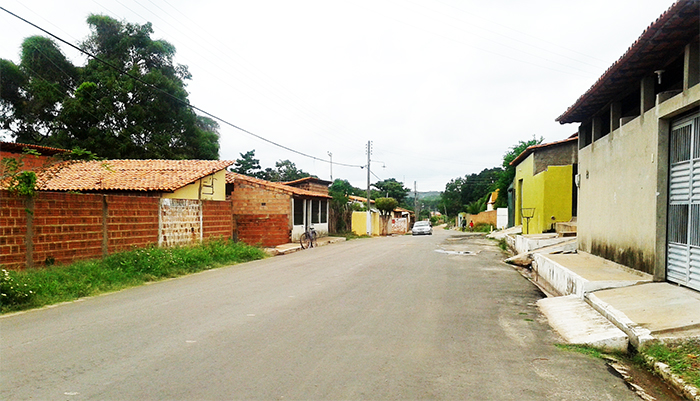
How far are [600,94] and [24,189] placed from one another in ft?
41.6

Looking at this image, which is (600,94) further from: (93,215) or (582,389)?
(93,215)

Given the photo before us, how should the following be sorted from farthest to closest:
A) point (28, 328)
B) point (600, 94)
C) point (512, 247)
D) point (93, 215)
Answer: point (512, 247) → point (93, 215) → point (600, 94) → point (28, 328)

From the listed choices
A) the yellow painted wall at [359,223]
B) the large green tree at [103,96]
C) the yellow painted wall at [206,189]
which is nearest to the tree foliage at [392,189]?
the yellow painted wall at [359,223]

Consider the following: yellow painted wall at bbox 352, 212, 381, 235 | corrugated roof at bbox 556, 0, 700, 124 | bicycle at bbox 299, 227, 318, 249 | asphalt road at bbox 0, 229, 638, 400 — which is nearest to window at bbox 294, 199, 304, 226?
bicycle at bbox 299, 227, 318, 249

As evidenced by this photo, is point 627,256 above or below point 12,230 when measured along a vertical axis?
below

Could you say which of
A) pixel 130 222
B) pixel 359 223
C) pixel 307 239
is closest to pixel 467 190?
pixel 359 223

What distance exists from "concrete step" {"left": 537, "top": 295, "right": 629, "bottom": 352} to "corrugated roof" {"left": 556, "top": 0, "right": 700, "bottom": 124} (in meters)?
4.34

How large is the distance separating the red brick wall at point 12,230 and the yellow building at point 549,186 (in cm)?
1807

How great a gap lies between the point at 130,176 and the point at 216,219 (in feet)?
14.7

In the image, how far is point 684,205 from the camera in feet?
25.4

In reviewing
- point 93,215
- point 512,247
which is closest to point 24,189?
point 93,215

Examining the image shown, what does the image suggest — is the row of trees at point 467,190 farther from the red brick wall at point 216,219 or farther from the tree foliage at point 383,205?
the red brick wall at point 216,219

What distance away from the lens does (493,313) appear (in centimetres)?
788

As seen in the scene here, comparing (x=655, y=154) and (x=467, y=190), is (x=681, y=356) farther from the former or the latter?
(x=467, y=190)
